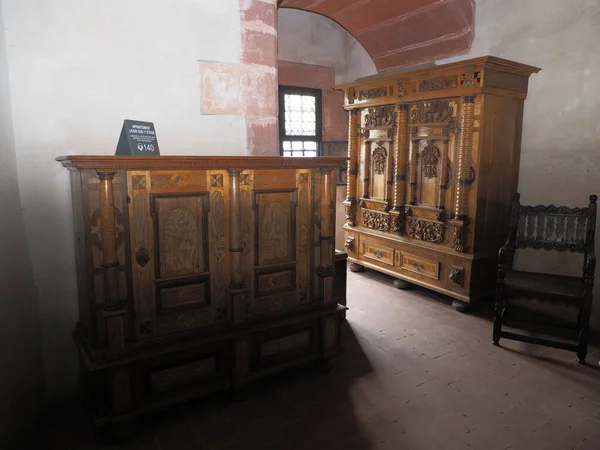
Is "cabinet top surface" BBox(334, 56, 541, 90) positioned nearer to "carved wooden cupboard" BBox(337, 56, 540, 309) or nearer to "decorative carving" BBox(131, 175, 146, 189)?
"carved wooden cupboard" BBox(337, 56, 540, 309)

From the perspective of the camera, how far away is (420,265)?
4.60 meters

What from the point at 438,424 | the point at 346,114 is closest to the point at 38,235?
the point at 438,424

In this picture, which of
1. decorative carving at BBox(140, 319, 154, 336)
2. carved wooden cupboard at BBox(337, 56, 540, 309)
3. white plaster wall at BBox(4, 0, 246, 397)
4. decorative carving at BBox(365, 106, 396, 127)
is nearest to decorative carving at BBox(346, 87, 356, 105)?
carved wooden cupboard at BBox(337, 56, 540, 309)

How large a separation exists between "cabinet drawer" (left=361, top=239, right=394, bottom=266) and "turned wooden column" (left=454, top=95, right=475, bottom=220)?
1063 millimetres

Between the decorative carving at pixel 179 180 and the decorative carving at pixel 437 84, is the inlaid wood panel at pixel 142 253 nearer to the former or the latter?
the decorative carving at pixel 179 180

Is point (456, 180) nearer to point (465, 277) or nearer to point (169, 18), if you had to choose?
point (465, 277)

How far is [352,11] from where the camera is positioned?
515 cm

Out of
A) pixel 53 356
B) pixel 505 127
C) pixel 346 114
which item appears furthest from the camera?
pixel 346 114

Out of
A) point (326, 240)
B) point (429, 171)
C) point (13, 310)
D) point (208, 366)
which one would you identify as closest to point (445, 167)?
point (429, 171)

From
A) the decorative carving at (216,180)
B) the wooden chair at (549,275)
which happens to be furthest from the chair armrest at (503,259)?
the decorative carving at (216,180)

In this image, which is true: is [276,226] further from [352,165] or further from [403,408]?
[352,165]

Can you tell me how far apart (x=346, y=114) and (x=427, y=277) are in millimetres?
3107

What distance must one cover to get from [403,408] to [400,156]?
2818mm

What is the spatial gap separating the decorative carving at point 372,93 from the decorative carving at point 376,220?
1338 millimetres
